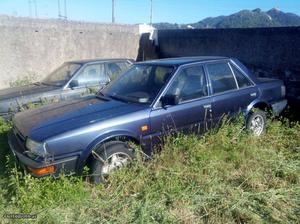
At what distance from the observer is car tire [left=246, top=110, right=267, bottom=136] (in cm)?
545

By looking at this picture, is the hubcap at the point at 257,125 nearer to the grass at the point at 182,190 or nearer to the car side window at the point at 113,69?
the grass at the point at 182,190

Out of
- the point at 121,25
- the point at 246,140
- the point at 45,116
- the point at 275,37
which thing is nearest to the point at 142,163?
the point at 45,116

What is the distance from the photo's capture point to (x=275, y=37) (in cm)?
830

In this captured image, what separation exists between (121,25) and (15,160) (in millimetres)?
10368

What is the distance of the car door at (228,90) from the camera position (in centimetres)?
498

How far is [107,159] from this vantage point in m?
3.88

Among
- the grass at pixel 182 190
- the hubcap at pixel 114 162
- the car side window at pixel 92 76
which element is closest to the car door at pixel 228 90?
the grass at pixel 182 190

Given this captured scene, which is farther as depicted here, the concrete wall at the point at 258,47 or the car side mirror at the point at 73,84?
the concrete wall at the point at 258,47

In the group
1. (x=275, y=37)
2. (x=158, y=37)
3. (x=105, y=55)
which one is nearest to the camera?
(x=275, y=37)

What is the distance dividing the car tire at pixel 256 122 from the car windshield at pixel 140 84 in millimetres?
1778

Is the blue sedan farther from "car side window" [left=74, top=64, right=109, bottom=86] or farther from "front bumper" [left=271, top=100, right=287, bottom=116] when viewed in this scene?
"car side window" [left=74, top=64, right=109, bottom=86]

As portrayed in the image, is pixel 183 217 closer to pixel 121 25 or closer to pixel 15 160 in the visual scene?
pixel 15 160

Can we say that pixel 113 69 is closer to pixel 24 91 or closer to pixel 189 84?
pixel 24 91

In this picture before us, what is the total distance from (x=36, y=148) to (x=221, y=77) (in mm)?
3085
